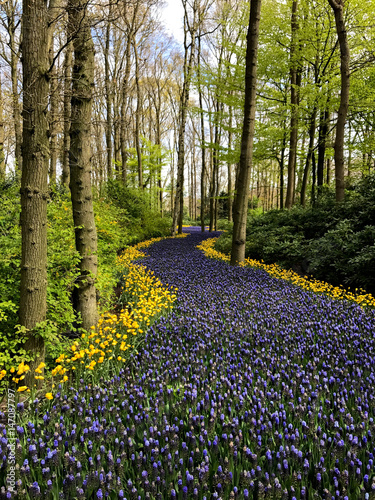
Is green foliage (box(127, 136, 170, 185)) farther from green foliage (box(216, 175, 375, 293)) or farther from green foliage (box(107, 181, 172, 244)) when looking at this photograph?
green foliage (box(216, 175, 375, 293))

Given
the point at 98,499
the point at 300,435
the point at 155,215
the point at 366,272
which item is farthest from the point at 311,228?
the point at 155,215

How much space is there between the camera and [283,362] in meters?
3.36

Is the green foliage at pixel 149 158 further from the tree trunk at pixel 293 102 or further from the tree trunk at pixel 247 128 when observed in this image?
the tree trunk at pixel 247 128

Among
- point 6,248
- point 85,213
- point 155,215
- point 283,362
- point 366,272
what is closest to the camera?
point 283,362

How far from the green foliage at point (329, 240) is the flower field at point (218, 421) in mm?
2632

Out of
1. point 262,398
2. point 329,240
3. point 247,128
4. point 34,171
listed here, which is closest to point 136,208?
point 247,128

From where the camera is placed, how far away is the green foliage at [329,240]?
22.5 ft

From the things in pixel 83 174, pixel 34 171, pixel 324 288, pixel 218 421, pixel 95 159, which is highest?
pixel 95 159

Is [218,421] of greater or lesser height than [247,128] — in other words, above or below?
below

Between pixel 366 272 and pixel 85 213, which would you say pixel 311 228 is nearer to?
pixel 366 272

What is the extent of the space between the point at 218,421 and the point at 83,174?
3.48m

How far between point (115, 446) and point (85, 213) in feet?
10.3

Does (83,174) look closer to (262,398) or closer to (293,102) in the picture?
(262,398)

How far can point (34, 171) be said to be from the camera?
3.17 metres
